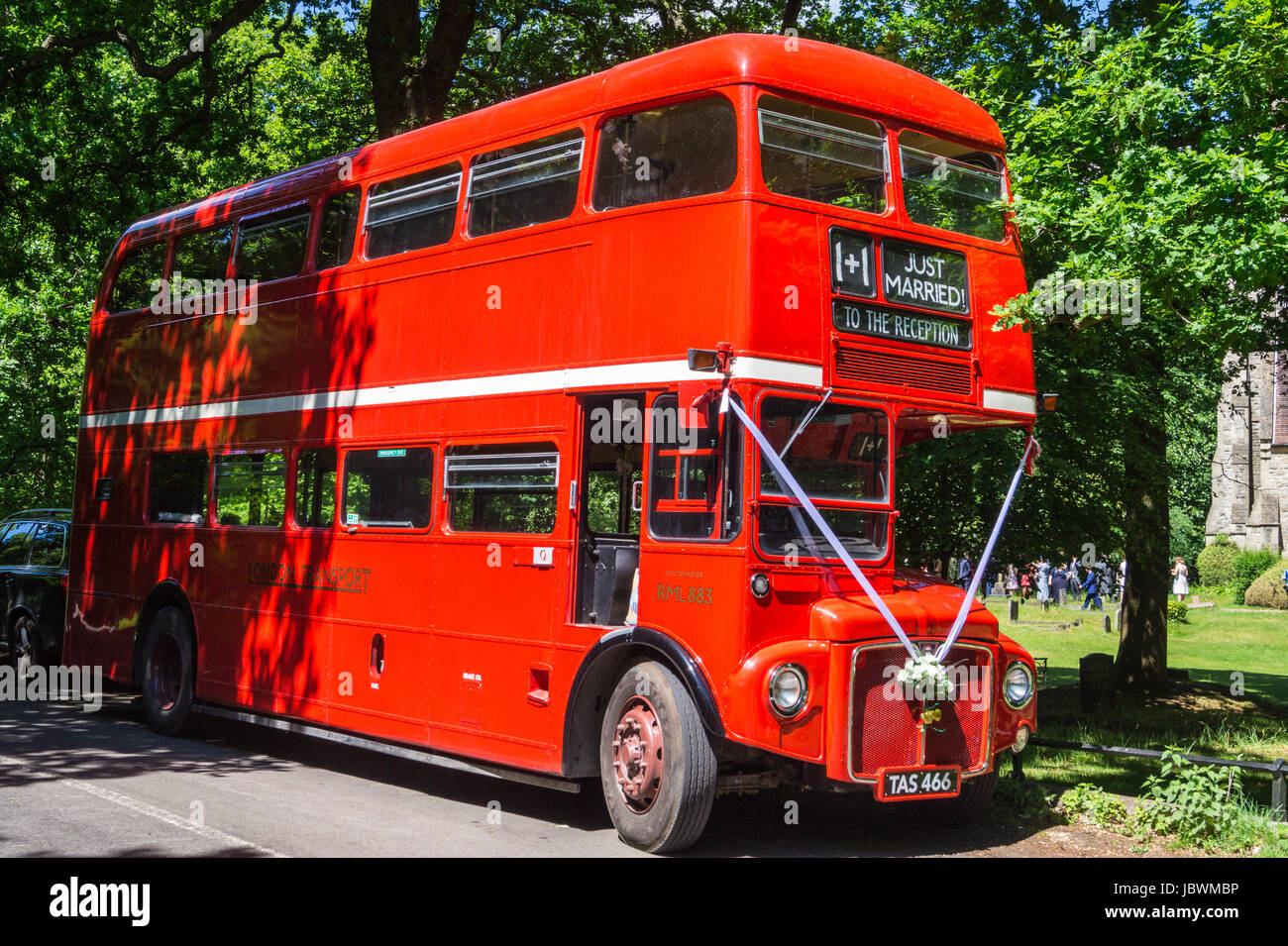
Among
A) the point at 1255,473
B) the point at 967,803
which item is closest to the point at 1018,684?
the point at 967,803

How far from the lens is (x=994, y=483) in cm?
1333

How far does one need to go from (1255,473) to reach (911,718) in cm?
5511

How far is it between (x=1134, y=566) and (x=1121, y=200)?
9.85 m

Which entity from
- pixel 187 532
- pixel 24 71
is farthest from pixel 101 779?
pixel 24 71

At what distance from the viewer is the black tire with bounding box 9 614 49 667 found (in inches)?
654

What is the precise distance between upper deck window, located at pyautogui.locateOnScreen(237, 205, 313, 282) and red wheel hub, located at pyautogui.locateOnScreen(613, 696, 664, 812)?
592 cm

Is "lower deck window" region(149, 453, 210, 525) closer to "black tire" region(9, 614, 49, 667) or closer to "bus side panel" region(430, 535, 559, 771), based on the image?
"black tire" region(9, 614, 49, 667)

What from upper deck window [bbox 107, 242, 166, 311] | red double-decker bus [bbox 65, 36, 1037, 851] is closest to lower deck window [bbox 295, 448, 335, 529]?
Result: red double-decker bus [bbox 65, 36, 1037, 851]

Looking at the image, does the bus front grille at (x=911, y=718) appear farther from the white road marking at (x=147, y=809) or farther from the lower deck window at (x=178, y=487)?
the lower deck window at (x=178, y=487)

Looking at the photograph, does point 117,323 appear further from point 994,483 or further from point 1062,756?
point 1062,756

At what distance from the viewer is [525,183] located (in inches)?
385

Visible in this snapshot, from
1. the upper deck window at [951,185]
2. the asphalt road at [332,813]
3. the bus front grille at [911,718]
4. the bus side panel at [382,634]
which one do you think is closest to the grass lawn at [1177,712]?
the asphalt road at [332,813]

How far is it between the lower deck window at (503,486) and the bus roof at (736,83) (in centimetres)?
241

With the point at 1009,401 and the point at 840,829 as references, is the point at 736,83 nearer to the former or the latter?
the point at 1009,401
